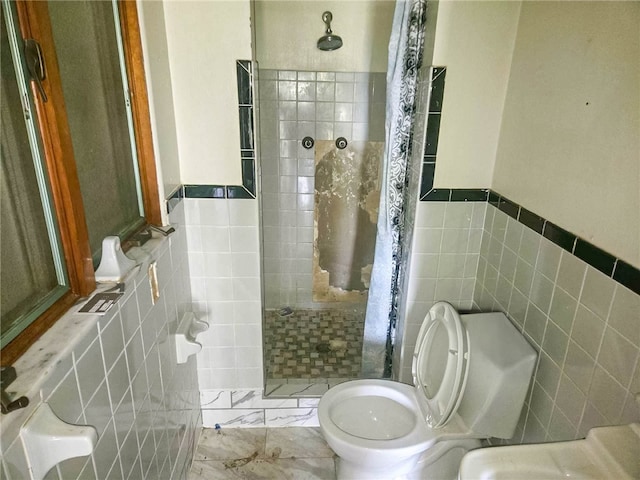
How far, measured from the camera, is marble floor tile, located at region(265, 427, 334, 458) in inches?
74.6

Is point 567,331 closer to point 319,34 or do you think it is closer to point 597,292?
point 597,292

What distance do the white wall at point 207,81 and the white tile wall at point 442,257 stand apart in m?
0.81

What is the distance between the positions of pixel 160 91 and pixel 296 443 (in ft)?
5.33

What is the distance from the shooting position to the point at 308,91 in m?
2.51

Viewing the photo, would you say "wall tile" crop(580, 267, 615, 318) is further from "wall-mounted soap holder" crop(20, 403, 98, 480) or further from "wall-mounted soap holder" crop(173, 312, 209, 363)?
"wall-mounted soap holder" crop(173, 312, 209, 363)

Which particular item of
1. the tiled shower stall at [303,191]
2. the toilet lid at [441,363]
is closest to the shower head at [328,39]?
the tiled shower stall at [303,191]

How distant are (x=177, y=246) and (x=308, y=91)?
138 centimetres

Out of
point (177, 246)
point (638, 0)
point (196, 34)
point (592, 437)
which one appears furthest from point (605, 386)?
point (196, 34)

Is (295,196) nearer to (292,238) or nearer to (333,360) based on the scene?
(292,238)

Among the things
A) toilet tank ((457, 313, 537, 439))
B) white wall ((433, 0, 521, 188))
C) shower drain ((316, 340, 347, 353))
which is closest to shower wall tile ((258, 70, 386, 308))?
shower drain ((316, 340, 347, 353))

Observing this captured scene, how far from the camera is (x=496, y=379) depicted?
1.33m

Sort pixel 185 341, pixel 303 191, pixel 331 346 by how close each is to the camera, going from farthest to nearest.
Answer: pixel 303 191 < pixel 331 346 < pixel 185 341

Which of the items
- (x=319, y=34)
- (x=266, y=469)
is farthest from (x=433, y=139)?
(x=266, y=469)

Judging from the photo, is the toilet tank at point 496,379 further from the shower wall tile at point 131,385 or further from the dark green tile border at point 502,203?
the shower wall tile at point 131,385
